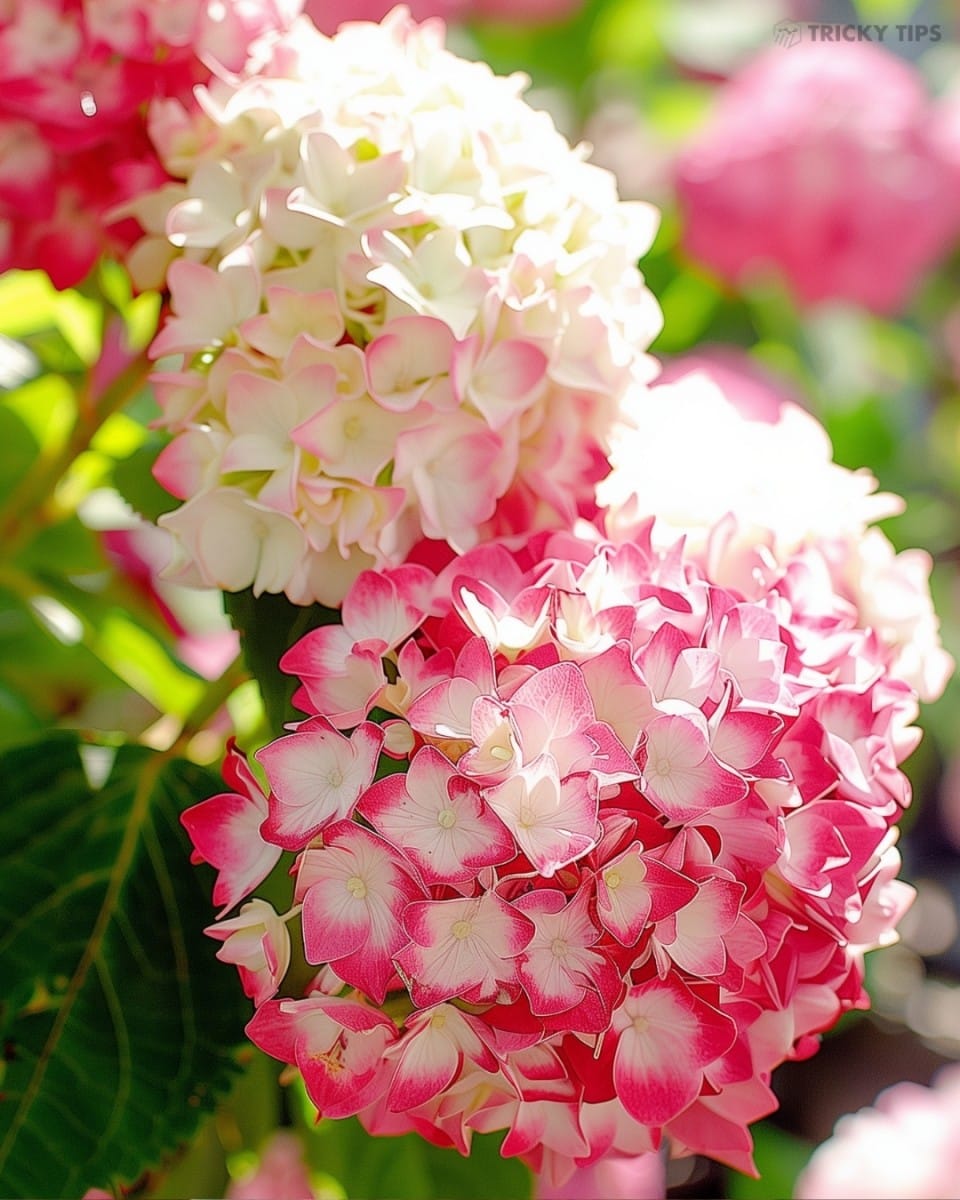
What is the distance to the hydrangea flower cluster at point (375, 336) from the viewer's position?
1.02 ft

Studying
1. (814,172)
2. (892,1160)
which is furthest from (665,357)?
(892,1160)

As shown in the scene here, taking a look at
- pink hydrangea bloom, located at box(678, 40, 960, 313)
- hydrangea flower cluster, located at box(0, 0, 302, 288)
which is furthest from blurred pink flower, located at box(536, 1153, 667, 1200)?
pink hydrangea bloom, located at box(678, 40, 960, 313)

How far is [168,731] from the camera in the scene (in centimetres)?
47

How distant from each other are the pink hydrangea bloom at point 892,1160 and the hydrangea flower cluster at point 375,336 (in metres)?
0.44

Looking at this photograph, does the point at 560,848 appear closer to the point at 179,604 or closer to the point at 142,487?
Result: the point at 142,487

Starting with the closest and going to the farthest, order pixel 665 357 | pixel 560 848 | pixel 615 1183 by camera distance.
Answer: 1. pixel 560 848
2. pixel 615 1183
3. pixel 665 357

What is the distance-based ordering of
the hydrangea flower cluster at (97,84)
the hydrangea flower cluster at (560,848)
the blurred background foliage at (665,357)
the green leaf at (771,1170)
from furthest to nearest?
1. the green leaf at (771,1170)
2. the blurred background foliage at (665,357)
3. the hydrangea flower cluster at (97,84)
4. the hydrangea flower cluster at (560,848)

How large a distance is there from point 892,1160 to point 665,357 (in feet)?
1.66

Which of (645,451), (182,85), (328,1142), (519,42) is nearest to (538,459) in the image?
(645,451)

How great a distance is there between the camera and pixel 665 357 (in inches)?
34.7

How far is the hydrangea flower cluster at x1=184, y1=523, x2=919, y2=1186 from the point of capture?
25 cm

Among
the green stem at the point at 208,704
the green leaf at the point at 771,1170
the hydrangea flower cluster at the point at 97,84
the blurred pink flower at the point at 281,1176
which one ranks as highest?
the hydrangea flower cluster at the point at 97,84

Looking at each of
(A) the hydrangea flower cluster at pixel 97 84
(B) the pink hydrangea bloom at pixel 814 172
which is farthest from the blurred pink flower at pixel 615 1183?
(B) the pink hydrangea bloom at pixel 814 172

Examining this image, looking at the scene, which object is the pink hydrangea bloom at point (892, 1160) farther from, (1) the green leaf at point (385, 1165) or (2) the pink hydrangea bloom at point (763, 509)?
(2) the pink hydrangea bloom at point (763, 509)
